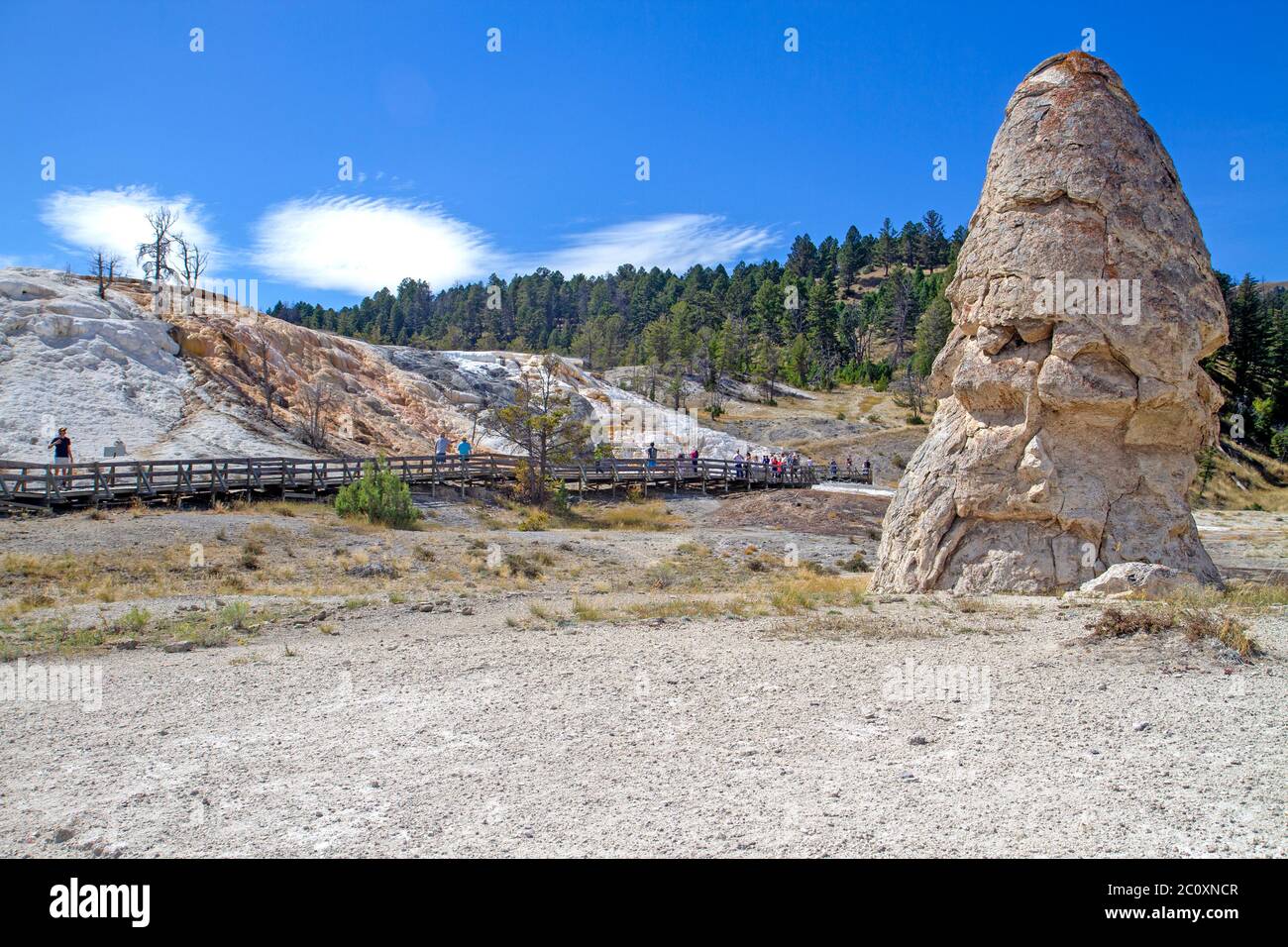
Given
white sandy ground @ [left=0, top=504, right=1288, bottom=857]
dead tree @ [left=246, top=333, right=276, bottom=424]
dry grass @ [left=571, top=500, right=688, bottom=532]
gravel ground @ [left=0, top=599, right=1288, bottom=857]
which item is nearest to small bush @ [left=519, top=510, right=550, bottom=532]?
dry grass @ [left=571, top=500, right=688, bottom=532]

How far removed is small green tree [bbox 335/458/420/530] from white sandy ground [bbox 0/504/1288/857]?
17782 mm

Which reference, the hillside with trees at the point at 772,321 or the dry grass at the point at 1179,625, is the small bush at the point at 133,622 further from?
the hillside with trees at the point at 772,321

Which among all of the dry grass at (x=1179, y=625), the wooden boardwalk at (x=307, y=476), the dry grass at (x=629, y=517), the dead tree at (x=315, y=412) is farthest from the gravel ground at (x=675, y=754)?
the dead tree at (x=315, y=412)

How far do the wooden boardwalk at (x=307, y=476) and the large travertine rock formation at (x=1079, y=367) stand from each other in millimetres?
22802

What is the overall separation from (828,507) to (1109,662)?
2883 cm

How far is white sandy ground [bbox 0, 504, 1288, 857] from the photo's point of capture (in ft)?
17.3

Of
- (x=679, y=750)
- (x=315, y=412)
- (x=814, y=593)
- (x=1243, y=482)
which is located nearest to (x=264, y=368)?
(x=315, y=412)

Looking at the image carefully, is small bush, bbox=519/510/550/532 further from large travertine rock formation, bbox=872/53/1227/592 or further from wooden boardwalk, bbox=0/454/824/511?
large travertine rock formation, bbox=872/53/1227/592

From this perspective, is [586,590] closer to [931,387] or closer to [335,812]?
[931,387]

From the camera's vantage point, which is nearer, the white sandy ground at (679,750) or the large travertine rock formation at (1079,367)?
the white sandy ground at (679,750)

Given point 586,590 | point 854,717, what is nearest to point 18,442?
point 586,590

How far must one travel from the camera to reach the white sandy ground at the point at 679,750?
5.28 metres

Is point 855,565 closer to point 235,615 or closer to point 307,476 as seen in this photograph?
point 235,615

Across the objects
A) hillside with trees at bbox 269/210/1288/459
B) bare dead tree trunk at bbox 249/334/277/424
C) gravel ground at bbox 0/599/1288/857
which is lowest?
gravel ground at bbox 0/599/1288/857
